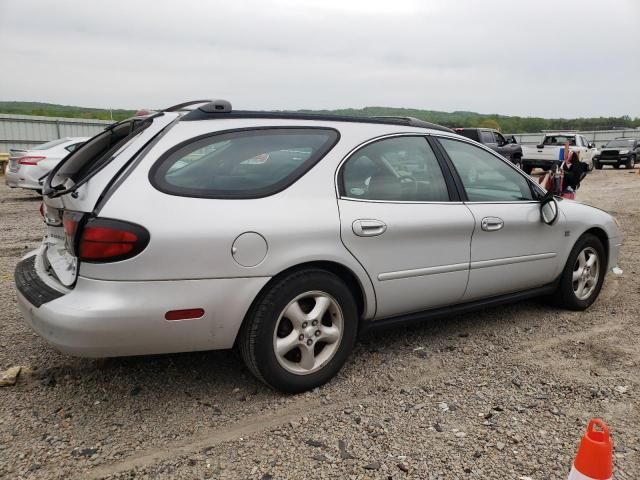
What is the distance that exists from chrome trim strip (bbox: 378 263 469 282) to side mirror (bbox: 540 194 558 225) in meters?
0.95

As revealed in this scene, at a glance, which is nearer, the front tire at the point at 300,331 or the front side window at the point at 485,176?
the front tire at the point at 300,331

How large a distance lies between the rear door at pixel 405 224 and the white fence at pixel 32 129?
20406mm

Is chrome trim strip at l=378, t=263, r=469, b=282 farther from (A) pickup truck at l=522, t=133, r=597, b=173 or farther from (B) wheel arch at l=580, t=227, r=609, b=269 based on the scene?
(A) pickup truck at l=522, t=133, r=597, b=173

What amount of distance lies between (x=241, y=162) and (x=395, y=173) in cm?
Answer: 106

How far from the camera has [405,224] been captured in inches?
131

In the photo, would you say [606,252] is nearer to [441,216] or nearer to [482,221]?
[482,221]

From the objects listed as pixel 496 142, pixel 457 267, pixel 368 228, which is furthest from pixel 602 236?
pixel 496 142

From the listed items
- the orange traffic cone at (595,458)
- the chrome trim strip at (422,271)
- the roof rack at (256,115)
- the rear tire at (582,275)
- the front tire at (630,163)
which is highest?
the roof rack at (256,115)

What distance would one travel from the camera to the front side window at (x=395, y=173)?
3266mm

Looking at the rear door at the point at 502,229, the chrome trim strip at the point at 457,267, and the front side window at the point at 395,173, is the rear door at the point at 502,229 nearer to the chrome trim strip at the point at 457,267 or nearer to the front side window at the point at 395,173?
the chrome trim strip at the point at 457,267

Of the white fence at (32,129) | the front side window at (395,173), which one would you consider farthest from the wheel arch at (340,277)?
the white fence at (32,129)

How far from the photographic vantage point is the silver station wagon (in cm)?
257

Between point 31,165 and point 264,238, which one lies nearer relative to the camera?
point 264,238

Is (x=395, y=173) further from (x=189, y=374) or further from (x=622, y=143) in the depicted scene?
(x=622, y=143)
